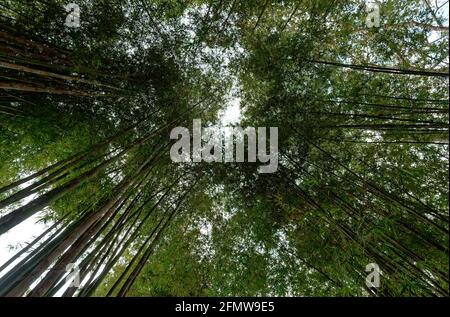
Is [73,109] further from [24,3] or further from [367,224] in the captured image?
[367,224]

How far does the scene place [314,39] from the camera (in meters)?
3.93

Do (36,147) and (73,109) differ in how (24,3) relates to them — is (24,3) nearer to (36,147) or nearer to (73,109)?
(73,109)

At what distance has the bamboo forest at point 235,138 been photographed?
2.86m

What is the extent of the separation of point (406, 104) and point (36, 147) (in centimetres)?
486

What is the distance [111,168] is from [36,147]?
107 centimetres

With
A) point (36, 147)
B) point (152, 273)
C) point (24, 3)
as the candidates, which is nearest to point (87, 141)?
point (36, 147)

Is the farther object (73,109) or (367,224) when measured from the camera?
(73,109)

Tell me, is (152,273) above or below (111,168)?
below

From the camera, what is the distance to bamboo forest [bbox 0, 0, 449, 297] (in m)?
2.86

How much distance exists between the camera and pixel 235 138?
16.3ft

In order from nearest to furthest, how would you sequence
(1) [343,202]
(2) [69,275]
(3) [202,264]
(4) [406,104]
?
(2) [69,275]
(1) [343,202]
(4) [406,104]
(3) [202,264]
